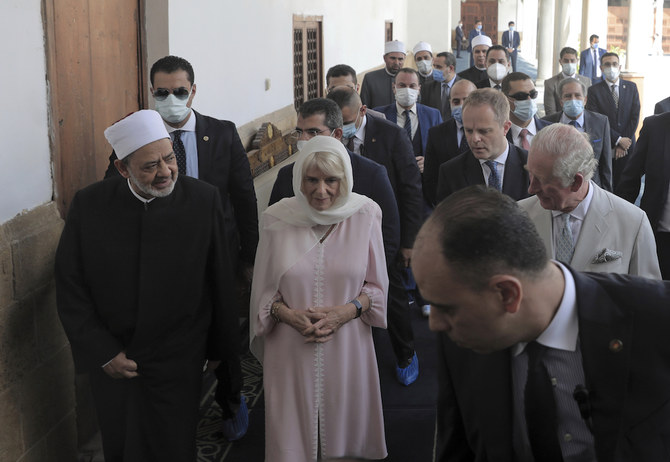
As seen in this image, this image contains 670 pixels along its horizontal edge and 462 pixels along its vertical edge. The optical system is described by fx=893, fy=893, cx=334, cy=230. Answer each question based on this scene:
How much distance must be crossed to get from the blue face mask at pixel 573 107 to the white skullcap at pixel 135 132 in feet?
15.0

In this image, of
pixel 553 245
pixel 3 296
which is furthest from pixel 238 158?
pixel 553 245

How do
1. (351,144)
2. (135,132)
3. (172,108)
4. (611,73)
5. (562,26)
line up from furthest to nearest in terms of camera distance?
(562,26) < (611,73) < (351,144) < (172,108) < (135,132)

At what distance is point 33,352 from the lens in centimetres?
416

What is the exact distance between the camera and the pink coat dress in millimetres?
4109

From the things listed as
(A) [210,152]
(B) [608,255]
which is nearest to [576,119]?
(A) [210,152]

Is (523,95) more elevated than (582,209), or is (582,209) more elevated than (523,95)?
(523,95)

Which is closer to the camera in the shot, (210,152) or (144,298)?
(144,298)

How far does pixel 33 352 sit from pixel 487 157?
265 cm

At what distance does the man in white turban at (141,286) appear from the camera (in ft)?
12.7

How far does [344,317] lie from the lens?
Result: 409 centimetres

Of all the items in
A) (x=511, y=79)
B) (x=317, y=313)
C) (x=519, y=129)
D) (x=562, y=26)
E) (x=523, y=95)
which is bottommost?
(x=317, y=313)

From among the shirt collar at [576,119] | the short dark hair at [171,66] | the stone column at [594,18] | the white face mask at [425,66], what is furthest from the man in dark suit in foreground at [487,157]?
the stone column at [594,18]

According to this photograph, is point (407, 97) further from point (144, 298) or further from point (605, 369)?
point (605, 369)

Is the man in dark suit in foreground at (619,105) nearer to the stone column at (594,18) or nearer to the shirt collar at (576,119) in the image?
the shirt collar at (576,119)
